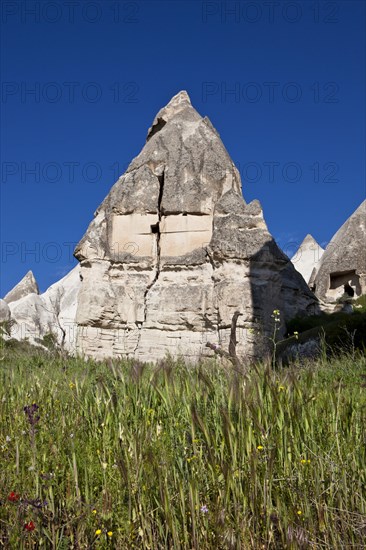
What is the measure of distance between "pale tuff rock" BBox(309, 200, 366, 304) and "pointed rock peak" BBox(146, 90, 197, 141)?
1313cm

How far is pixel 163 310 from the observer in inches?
719

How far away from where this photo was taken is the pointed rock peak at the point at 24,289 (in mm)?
51188

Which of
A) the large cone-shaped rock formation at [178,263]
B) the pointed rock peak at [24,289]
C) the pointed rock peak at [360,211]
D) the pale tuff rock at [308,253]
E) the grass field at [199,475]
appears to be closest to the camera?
the grass field at [199,475]

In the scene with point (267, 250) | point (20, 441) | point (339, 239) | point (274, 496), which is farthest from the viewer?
point (339, 239)

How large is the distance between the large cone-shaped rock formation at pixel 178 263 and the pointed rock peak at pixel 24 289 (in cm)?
3271

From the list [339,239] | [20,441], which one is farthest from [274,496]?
[339,239]

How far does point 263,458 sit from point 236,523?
43 cm

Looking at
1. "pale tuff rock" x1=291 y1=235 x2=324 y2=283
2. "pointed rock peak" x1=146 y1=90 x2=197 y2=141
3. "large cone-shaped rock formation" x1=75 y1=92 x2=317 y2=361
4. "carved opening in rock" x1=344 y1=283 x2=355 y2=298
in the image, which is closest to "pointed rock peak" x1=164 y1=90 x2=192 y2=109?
"pointed rock peak" x1=146 y1=90 x2=197 y2=141

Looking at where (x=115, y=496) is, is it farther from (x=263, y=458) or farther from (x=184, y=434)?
(x=263, y=458)

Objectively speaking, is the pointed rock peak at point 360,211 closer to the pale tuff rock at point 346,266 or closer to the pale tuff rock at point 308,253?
the pale tuff rock at point 346,266

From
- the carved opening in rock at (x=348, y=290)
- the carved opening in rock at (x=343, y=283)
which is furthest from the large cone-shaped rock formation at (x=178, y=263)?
the carved opening in rock at (x=343, y=283)

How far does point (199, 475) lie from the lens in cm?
287

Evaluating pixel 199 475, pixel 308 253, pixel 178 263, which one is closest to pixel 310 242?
pixel 308 253

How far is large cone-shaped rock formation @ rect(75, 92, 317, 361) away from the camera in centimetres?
1738
